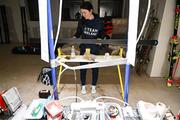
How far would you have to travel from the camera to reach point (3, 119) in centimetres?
200

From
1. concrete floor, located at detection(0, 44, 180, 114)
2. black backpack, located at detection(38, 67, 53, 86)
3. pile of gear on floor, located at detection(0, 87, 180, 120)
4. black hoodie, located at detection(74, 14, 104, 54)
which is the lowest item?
concrete floor, located at detection(0, 44, 180, 114)

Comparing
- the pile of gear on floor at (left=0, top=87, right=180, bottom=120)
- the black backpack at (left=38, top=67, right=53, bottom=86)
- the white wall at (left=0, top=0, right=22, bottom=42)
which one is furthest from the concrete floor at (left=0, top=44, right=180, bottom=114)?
the white wall at (left=0, top=0, right=22, bottom=42)

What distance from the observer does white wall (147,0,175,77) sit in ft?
9.84

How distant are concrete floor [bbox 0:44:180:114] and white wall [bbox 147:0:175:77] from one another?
0.15 meters

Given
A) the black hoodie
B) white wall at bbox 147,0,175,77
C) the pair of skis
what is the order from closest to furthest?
the black hoodie < the pair of skis < white wall at bbox 147,0,175,77

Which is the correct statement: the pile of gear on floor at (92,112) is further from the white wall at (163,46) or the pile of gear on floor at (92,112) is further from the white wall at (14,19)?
the white wall at (14,19)

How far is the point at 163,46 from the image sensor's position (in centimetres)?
321

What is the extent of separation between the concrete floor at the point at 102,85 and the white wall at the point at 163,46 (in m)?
0.15

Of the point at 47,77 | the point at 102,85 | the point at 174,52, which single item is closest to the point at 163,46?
the point at 174,52

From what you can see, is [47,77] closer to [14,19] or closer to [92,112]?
[92,112]

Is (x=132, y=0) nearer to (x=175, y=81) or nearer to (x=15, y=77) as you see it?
(x=175, y=81)

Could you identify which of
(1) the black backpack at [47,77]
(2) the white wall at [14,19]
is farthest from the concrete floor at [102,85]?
(2) the white wall at [14,19]

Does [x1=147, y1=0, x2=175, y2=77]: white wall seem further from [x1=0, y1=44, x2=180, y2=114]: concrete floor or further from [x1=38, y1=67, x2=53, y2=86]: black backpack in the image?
[x1=38, y1=67, x2=53, y2=86]: black backpack

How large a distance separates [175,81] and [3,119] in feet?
8.54
